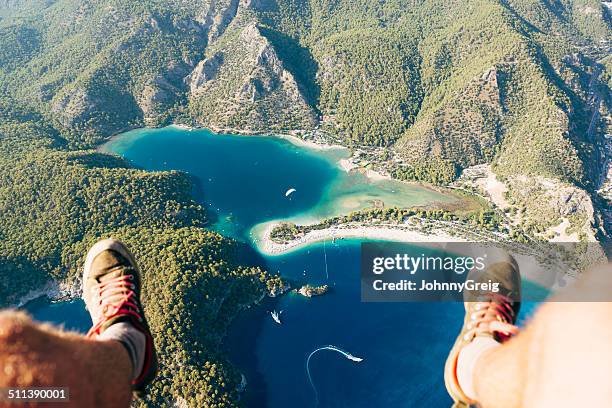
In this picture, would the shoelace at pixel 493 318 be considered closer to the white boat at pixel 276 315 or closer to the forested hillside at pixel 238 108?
the forested hillside at pixel 238 108

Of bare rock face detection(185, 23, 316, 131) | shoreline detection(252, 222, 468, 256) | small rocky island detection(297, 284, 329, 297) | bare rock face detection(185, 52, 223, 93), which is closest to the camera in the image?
small rocky island detection(297, 284, 329, 297)

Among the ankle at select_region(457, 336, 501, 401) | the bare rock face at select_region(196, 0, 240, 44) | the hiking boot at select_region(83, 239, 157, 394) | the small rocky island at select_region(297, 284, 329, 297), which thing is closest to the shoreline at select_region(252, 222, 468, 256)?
the small rocky island at select_region(297, 284, 329, 297)

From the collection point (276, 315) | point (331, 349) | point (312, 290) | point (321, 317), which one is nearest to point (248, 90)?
point (312, 290)

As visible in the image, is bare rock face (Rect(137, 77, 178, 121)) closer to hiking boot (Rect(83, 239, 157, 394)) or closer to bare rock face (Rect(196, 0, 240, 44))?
bare rock face (Rect(196, 0, 240, 44))

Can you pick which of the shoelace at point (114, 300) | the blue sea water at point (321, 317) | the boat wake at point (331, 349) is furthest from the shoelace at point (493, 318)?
the boat wake at point (331, 349)

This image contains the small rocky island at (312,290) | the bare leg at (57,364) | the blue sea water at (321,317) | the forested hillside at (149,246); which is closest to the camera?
the bare leg at (57,364)

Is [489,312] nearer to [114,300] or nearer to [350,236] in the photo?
[114,300]

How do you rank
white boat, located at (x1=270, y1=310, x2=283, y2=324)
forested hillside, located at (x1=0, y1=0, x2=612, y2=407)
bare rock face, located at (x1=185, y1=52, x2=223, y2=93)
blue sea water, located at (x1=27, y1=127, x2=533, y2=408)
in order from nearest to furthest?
blue sea water, located at (x1=27, y1=127, x2=533, y2=408) → white boat, located at (x1=270, y1=310, x2=283, y2=324) → forested hillside, located at (x1=0, y1=0, x2=612, y2=407) → bare rock face, located at (x1=185, y1=52, x2=223, y2=93)

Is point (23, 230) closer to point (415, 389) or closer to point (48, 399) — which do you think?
point (415, 389)
